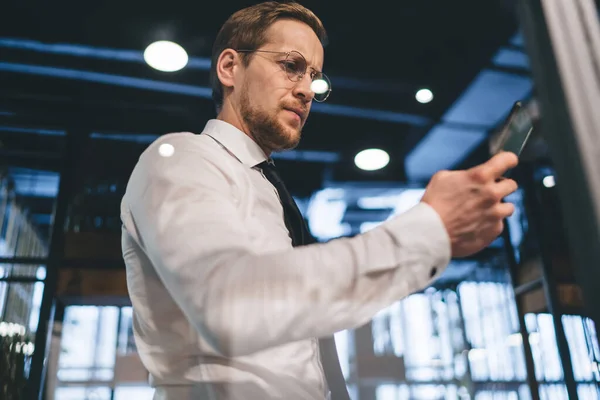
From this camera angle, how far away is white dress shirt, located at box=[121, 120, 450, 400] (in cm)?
52

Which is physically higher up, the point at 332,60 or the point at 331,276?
the point at 332,60

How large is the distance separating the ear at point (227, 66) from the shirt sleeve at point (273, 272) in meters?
0.59

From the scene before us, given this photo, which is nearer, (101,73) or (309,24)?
(309,24)

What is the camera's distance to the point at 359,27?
2473mm

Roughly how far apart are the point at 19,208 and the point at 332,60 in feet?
9.47

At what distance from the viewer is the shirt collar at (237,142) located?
0.91 metres

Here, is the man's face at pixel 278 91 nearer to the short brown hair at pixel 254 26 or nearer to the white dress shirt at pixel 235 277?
the short brown hair at pixel 254 26

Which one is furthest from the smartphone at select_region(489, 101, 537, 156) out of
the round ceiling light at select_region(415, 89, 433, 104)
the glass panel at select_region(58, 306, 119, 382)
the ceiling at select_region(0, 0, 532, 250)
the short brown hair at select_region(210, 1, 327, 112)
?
the glass panel at select_region(58, 306, 119, 382)

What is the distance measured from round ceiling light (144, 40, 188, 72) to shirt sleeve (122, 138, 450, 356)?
2190 millimetres

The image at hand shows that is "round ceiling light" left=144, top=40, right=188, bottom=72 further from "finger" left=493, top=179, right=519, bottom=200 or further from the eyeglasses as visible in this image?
"finger" left=493, top=179, right=519, bottom=200

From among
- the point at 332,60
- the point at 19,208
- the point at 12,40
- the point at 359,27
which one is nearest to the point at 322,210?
the point at 332,60

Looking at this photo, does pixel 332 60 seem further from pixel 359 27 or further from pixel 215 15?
pixel 215 15

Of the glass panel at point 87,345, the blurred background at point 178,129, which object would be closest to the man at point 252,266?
the blurred background at point 178,129

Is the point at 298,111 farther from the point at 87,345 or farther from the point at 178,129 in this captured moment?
the point at 87,345
